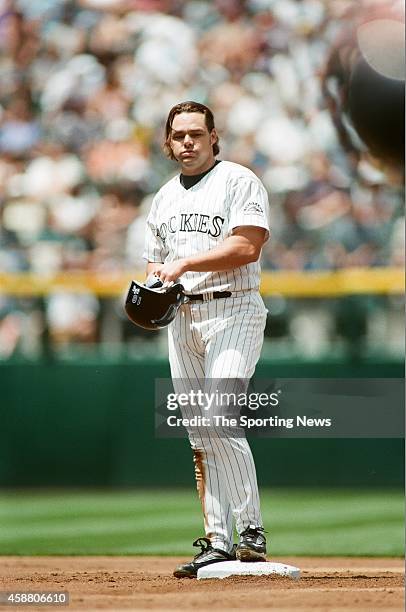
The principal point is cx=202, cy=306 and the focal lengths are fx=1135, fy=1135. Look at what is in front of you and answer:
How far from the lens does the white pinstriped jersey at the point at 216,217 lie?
10.3 ft

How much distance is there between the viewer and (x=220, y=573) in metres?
3.04

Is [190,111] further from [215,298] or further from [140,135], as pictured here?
[140,135]

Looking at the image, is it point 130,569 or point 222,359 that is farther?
point 130,569

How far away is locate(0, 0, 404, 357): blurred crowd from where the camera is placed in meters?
6.00

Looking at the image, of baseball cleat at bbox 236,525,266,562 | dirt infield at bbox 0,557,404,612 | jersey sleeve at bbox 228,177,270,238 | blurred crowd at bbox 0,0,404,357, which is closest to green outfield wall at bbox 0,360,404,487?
blurred crowd at bbox 0,0,404,357

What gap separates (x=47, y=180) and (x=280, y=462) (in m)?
2.13

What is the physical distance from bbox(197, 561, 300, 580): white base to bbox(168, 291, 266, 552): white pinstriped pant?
0.10 meters

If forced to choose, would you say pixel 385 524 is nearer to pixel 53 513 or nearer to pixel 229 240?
pixel 53 513

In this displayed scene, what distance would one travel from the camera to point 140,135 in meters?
6.40

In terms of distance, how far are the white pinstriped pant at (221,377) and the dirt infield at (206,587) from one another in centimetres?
20

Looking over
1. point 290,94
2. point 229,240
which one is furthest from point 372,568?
point 290,94

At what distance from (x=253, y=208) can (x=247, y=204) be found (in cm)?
2

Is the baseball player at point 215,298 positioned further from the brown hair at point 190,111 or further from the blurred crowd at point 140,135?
the blurred crowd at point 140,135

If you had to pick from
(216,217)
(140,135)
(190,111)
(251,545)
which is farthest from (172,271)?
(140,135)
